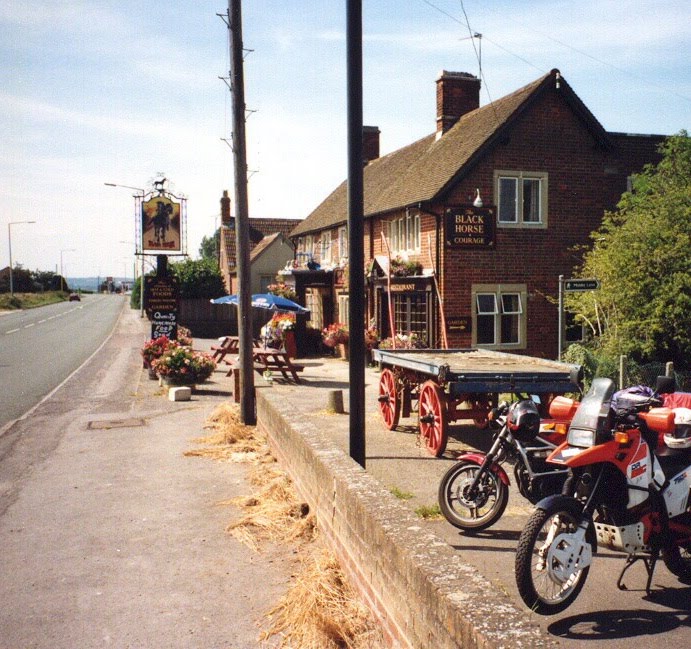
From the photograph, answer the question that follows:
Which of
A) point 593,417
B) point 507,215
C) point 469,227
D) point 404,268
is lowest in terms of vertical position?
point 593,417

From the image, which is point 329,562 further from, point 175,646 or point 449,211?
point 449,211

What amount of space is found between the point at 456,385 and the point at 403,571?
505 cm

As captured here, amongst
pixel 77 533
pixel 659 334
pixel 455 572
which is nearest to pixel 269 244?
pixel 659 334

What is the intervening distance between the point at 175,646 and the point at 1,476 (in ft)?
18.2

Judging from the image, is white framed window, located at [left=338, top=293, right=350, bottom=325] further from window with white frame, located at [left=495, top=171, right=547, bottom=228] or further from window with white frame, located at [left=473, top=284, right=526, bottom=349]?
window with white frame, located at [left=495, top=171, right=547, bottom=228]

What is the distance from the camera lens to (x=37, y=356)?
25.8 meters

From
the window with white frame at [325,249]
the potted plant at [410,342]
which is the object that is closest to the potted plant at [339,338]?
the potted plant at [410,342]

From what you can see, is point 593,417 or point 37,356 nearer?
point 593,417

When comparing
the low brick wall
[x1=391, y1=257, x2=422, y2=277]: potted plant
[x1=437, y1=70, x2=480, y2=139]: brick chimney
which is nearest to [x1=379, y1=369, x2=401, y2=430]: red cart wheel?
the low brick wall

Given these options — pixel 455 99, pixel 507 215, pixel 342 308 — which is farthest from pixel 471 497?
pixel 342 308

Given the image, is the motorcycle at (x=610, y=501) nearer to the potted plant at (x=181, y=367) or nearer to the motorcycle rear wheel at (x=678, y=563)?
the motorcycle rear wheel at (x=678, y=563)

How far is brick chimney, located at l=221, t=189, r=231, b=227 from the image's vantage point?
52094mm

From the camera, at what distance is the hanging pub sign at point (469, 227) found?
19141 mm

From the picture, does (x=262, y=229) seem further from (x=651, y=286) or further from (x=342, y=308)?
(x=651, y=286)
